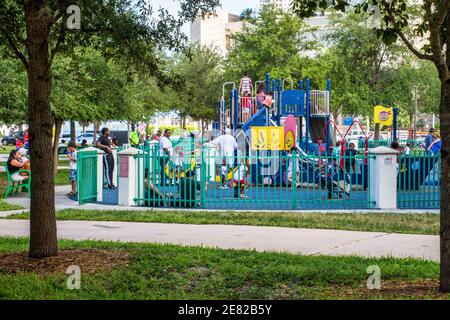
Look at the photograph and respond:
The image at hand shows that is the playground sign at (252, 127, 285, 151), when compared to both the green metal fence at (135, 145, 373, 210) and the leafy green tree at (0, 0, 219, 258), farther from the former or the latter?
the leafy green tree at (0, 0, 219, 258)

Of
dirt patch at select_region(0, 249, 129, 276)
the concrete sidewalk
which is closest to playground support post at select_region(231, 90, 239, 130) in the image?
the concrete sidewalk

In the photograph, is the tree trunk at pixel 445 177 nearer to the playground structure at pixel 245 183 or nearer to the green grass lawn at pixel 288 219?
the green grass lawn at pixel 288 219

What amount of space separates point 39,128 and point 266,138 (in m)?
13.3

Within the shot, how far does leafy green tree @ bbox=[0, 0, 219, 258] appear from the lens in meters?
9.12

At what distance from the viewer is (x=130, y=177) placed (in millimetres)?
17781

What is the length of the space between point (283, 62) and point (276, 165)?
26569 mm

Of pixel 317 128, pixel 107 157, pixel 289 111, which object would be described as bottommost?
pixel 107 157

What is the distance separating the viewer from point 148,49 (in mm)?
10172

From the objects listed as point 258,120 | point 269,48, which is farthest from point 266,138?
point 269,48

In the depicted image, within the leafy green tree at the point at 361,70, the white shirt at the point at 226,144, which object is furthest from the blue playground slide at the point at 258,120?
the leafy green tree at the point at 361,70

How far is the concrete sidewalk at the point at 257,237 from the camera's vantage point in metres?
10.9

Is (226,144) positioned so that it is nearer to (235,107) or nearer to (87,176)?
(87,176)

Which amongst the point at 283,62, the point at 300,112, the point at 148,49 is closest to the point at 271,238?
the point at 148,49

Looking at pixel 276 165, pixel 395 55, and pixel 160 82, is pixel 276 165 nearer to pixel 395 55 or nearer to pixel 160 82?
pixel 160 82
